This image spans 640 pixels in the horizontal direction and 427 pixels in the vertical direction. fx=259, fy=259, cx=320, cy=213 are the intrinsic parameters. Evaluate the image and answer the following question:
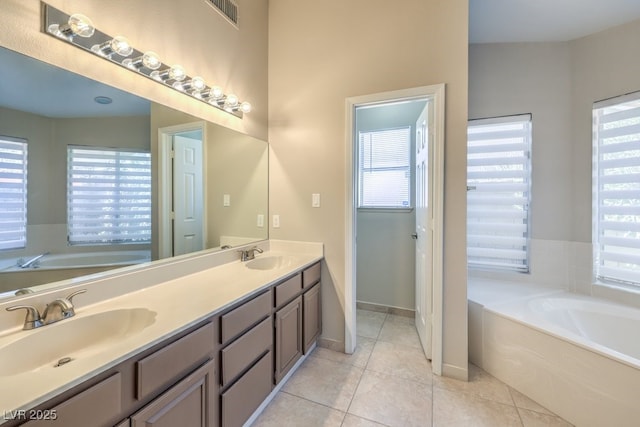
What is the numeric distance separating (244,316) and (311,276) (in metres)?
0.82

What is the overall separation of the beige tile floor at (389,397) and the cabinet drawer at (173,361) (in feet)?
2.56

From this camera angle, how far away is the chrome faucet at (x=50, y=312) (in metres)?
0.93

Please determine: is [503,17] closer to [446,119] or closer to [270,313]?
[446,119]

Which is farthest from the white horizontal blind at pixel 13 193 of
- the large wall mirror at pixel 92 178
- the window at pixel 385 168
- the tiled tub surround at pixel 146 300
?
the window at pixel 385 168

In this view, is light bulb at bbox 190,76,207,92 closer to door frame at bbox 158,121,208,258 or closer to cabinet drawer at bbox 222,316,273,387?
door frame at bbox 158,121,208,258

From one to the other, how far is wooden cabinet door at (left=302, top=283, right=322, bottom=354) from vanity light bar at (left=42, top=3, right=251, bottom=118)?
156 centimetres

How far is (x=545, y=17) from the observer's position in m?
2.10

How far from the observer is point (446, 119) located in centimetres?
188

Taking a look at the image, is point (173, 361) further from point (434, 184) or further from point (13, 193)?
point (434, 184)

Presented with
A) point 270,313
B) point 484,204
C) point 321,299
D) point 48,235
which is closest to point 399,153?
point 484,204

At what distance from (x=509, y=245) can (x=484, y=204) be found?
1.50 ft

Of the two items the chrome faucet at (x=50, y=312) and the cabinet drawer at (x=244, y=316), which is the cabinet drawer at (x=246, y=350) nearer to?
the cabinet drawer at (x=244, y=316)

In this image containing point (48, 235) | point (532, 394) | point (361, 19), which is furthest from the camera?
point (361, 19)

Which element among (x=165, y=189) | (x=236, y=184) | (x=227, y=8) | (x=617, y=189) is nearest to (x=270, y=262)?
(x=236, y=184)
